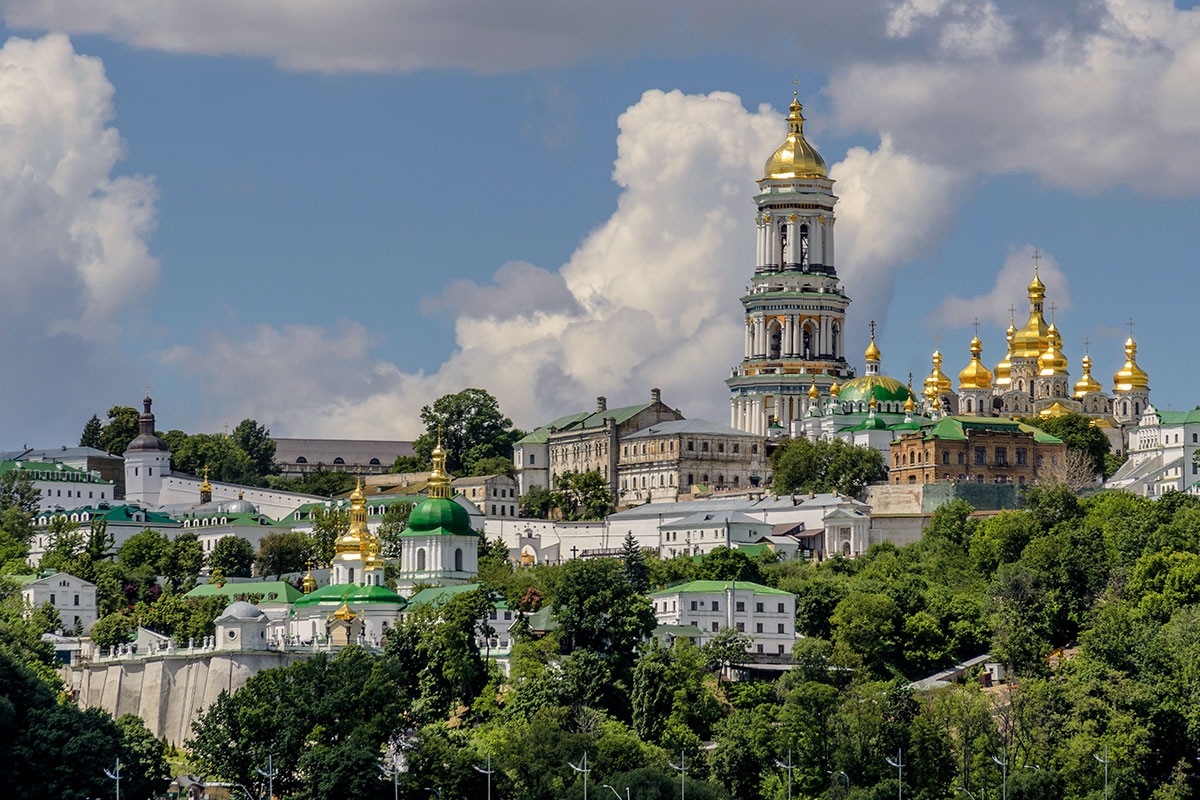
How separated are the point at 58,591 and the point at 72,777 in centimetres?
3419

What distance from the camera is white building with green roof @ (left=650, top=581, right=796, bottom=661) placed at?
94.6 meters

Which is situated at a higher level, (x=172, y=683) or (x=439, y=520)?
(x=439, y=520)

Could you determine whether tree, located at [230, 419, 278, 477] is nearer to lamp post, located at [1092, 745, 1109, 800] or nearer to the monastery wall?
the monastery wall

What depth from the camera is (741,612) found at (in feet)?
314

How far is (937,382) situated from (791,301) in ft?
26.8

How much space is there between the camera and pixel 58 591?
110 m

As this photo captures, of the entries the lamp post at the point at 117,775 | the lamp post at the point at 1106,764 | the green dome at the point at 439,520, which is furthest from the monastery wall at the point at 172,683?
the lamp post at the point at 1106,764

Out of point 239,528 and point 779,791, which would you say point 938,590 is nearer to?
point 779,791

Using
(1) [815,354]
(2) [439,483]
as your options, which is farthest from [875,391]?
(2) [439,483]

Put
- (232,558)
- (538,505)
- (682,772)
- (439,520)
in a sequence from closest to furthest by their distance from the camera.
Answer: (682,772)
(439,520)
(232,558)
(538,505)

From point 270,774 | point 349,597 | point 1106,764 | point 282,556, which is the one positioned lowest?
point 270,774

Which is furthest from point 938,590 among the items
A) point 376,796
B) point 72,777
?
point 72,777

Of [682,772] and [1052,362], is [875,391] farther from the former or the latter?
[682,772]

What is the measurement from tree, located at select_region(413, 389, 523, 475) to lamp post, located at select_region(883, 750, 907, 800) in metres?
66.8
